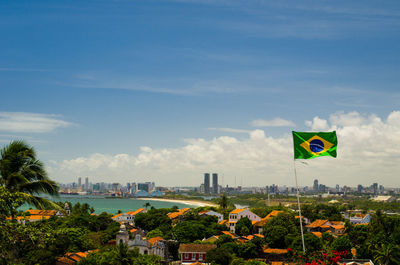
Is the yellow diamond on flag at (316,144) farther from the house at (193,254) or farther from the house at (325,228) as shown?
the house at (325,228)

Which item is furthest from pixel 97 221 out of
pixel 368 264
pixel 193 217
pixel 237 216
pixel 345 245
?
pixel 368 264

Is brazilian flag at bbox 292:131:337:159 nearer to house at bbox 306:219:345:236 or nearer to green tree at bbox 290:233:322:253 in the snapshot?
green tree at bbox 290:233:322:253

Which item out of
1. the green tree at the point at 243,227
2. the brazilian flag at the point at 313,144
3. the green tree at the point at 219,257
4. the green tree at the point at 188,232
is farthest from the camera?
the green tree at the point at 243,227

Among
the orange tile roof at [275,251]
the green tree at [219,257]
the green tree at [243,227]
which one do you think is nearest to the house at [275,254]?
the orange tile roof at [275,251]

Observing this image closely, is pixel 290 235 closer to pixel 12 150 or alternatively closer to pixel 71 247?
pixel 71 247

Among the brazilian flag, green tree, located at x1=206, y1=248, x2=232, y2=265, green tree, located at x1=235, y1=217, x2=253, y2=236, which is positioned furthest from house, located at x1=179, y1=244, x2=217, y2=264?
the brazilian flag

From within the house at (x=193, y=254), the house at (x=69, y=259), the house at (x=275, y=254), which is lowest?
the house at (x=275, y=254)

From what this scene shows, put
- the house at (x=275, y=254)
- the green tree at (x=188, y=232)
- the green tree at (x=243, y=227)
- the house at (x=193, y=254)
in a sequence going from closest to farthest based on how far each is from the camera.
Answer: the house at (x=193, y=254) < the house at (x=275, y=254) < the green tree at (x=188, y=232) < the green tree at (x=243, y=227)
